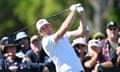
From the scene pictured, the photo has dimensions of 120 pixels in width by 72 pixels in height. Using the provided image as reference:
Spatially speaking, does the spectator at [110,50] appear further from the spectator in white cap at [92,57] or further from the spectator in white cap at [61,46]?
the spectator in white cap at [61,46]

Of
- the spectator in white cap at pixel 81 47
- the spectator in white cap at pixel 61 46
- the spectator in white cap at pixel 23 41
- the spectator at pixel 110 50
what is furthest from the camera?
the spectator in white cap at pixel 23 41

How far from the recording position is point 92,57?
14.2m

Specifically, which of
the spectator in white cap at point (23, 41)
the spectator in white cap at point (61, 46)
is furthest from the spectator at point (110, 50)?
the spectator in white cap at point (61, 46)

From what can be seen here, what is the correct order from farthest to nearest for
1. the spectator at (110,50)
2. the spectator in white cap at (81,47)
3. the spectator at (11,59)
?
the spectator in white cap at (81,47), the spectator at (110,50), the spectator at (11,59)

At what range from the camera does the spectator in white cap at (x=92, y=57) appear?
557 inches

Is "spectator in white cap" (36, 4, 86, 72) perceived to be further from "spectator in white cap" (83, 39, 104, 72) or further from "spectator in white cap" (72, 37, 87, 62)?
"spectator in white cap" (72, 37, 87, 62)

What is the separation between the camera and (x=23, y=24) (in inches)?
1551

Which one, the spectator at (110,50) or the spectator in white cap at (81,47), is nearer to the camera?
the spectator at (110,50)

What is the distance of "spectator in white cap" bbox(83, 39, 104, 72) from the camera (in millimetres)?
14156

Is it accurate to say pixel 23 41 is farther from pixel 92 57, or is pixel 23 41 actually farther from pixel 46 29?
pixel 46 29

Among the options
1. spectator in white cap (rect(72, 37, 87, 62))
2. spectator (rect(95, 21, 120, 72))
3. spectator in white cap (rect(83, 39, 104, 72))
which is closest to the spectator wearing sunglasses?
spectator (rect(95, 21, 120, 72))

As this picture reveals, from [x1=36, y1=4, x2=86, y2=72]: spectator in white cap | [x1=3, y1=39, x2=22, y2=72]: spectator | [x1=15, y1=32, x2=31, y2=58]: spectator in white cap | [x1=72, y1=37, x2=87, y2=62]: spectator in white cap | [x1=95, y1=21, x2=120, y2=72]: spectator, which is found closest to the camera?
[x1=36, y1=4, x2=86, y2=72]: spectator in white cap

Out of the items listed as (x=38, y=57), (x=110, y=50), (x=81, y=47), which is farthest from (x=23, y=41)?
(x=110, y=50)

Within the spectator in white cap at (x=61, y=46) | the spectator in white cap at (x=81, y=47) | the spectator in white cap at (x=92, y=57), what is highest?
the spectator in white cap at (x=81, y=47)
